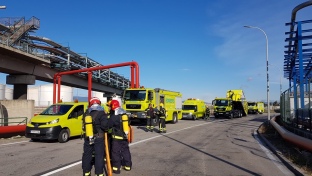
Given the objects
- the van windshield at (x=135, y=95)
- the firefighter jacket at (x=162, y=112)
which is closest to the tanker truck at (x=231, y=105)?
the van windshield at (x=135, y=95)

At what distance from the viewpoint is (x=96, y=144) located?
20.5ft

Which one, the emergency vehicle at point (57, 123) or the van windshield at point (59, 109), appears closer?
the emergency vehicle at point (57, 123)

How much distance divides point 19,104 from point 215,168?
16135 millimetres

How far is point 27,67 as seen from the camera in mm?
26844

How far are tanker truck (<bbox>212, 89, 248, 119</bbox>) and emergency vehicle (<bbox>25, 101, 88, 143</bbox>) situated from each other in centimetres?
2592

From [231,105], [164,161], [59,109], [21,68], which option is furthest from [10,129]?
[231,105]

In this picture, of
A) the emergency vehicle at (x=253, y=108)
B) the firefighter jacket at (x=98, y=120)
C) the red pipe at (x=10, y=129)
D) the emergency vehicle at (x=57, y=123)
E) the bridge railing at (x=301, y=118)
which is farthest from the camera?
the emergency vehicle at (x=253, y=108)

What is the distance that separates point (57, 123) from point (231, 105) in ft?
94.5

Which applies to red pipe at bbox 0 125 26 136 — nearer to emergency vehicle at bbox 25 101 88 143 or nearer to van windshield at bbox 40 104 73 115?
emergency vehicle at bbox 25 101 88 143

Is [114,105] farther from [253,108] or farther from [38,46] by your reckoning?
[253,108]

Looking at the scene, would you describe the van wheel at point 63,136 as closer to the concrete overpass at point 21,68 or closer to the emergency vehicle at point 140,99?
the emergency vehicle at point 140,99

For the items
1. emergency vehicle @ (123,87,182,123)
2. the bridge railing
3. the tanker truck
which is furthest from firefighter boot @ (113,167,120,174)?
the tanker truck

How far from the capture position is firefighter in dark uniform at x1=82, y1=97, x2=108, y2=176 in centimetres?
614

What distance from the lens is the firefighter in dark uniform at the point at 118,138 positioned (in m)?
7.10
